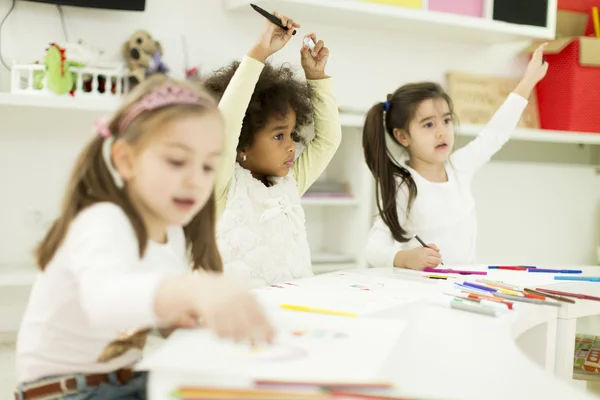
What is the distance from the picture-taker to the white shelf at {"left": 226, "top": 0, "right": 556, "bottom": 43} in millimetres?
2580

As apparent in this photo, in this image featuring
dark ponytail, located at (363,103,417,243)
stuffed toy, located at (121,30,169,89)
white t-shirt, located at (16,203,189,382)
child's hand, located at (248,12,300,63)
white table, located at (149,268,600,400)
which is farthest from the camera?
stuffed toy, located at (121,30,169,89)

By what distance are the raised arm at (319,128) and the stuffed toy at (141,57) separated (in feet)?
3.24

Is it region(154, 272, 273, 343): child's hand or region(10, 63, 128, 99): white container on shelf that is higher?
region(10, 63, 128, 99): white container on shelf

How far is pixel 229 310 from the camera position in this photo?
639mm

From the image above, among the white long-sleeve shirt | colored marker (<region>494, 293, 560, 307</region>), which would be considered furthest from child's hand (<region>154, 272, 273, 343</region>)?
the white long-sleeve shirt

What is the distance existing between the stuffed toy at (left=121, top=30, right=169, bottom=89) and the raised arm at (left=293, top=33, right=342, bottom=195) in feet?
3.24

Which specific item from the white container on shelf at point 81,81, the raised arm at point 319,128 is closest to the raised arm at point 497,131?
the raised arm at point 319,128

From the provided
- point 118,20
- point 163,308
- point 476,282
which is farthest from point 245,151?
point 118,20

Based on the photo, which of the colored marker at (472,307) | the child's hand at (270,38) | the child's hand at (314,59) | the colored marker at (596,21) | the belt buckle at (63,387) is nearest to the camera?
the belt buckle at (63,387)

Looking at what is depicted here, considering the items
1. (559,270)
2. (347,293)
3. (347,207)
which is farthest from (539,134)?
(347,293)

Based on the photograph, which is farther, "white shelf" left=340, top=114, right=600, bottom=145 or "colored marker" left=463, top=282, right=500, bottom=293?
"white shelf" left=340, top=114, right=600, bottom=145

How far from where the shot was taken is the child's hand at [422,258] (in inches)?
58.7

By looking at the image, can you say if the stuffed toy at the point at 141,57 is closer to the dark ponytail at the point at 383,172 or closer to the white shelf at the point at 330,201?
the white shelf at the point at 330,201

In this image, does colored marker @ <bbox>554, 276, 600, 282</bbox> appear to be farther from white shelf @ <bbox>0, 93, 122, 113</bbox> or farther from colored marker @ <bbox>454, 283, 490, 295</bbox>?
white shelf @ <bbox>0, 93, 122, 113</bbox>
